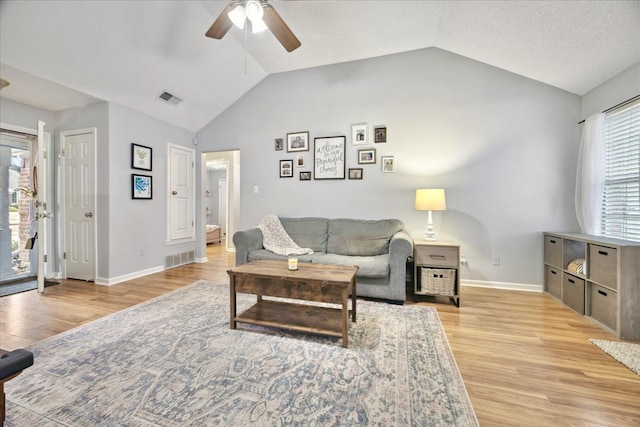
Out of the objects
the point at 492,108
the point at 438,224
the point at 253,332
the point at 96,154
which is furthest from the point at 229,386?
the point at 492,108

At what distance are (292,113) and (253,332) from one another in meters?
3.21

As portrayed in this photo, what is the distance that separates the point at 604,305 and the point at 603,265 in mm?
344

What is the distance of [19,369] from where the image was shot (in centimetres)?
99

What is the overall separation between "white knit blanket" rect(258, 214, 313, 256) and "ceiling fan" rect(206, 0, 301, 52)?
221cm

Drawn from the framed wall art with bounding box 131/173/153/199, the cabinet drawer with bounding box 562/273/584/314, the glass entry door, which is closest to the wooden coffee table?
the cabinet drawer with bounding box 562/273/584/314

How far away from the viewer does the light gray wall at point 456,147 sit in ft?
10.3

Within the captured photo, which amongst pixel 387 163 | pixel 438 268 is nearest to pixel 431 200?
pixel 438 268

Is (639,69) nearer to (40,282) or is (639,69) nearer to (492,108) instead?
(492,108)

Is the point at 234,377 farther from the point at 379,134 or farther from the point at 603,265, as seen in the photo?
the point at 379,134

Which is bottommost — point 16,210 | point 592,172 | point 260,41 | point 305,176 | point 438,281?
point 438,281

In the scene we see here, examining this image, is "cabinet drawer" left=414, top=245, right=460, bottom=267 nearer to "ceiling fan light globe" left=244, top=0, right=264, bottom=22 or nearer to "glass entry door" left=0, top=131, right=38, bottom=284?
"ceiling fan light globe" left=244, top=0, right=264, bottom=22

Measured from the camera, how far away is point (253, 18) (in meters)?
2.12

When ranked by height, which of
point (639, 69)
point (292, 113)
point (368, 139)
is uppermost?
point (292, 113)

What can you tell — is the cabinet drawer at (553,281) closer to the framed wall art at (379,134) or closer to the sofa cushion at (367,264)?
the sofa cushion at (367,264)
